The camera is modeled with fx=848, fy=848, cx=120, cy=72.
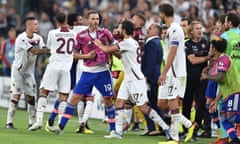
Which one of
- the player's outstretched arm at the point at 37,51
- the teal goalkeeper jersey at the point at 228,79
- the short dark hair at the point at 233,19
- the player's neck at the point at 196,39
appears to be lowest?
the teal goalkeeper jersey at the point at 228,79

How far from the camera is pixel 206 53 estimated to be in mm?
18344

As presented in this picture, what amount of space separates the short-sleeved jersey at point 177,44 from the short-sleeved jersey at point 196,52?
70.0 inches

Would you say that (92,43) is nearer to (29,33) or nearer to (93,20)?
(93,20)

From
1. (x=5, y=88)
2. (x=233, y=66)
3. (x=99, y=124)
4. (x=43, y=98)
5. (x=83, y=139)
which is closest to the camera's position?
(x=233, y=66)

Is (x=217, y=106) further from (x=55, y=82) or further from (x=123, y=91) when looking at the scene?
(x=55, y=82)

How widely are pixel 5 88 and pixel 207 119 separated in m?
9.27

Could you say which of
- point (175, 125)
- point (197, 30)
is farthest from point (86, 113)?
point (175, 125)

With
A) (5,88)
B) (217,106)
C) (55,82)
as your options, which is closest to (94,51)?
(55,82)

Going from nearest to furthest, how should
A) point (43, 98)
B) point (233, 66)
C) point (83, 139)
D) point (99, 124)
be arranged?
point (233, 66) < point (83, 139) < point (43, 98) < point (99, 124)

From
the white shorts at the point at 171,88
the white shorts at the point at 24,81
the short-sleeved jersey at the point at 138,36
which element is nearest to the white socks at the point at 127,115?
the short-sleeved jersey at the point at 138,36

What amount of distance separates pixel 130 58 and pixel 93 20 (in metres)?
1.10

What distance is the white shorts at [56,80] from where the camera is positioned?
18.3m

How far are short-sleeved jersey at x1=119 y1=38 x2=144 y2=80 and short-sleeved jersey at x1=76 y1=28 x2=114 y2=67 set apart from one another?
399 millimetres

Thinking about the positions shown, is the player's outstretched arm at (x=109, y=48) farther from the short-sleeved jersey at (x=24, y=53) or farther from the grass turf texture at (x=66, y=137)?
the short-sleeved jersey at (x=24, y=53)
